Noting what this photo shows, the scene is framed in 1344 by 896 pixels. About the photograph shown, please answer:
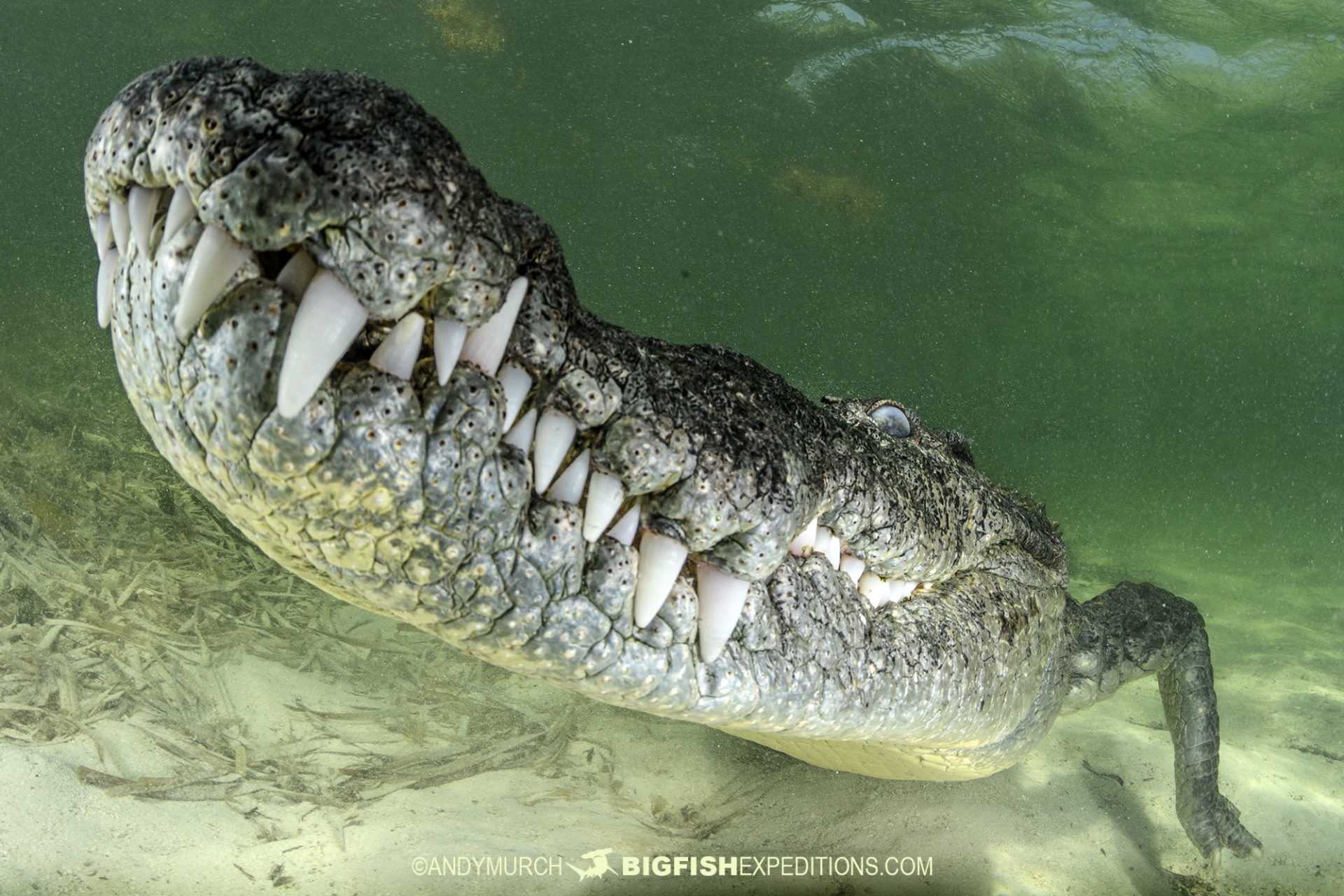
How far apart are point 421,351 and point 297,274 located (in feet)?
0.61

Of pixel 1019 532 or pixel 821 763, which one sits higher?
pixel 1019 532

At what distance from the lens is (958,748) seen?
258cm

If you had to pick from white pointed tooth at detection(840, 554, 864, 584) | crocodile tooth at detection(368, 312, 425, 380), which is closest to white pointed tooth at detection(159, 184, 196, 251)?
crocodile tooth at detection(368, 312, 425, 380)

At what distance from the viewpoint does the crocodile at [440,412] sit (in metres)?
0.92

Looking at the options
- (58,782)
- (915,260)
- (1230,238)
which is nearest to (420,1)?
(915,260)

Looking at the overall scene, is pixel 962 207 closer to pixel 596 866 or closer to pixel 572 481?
pixel 596 866

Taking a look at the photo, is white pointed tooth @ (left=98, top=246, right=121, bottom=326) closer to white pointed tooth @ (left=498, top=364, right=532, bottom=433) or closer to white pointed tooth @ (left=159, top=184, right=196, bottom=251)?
white pointed tooth @ (left=159, top=184, right=196, bottom=251)

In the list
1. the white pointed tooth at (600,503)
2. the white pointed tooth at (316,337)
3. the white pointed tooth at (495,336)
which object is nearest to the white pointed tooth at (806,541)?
the white pointed tooth at (600,503)

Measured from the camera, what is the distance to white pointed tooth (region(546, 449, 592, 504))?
1.20m

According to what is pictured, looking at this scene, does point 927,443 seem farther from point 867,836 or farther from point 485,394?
point 485,394

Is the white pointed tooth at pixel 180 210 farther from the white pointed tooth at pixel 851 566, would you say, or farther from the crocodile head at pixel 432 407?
the white pointed tooth at pixel 851 566

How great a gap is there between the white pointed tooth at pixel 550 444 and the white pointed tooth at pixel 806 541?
831mm

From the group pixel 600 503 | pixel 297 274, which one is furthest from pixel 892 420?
pixel 297 274

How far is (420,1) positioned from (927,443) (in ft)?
71.5
